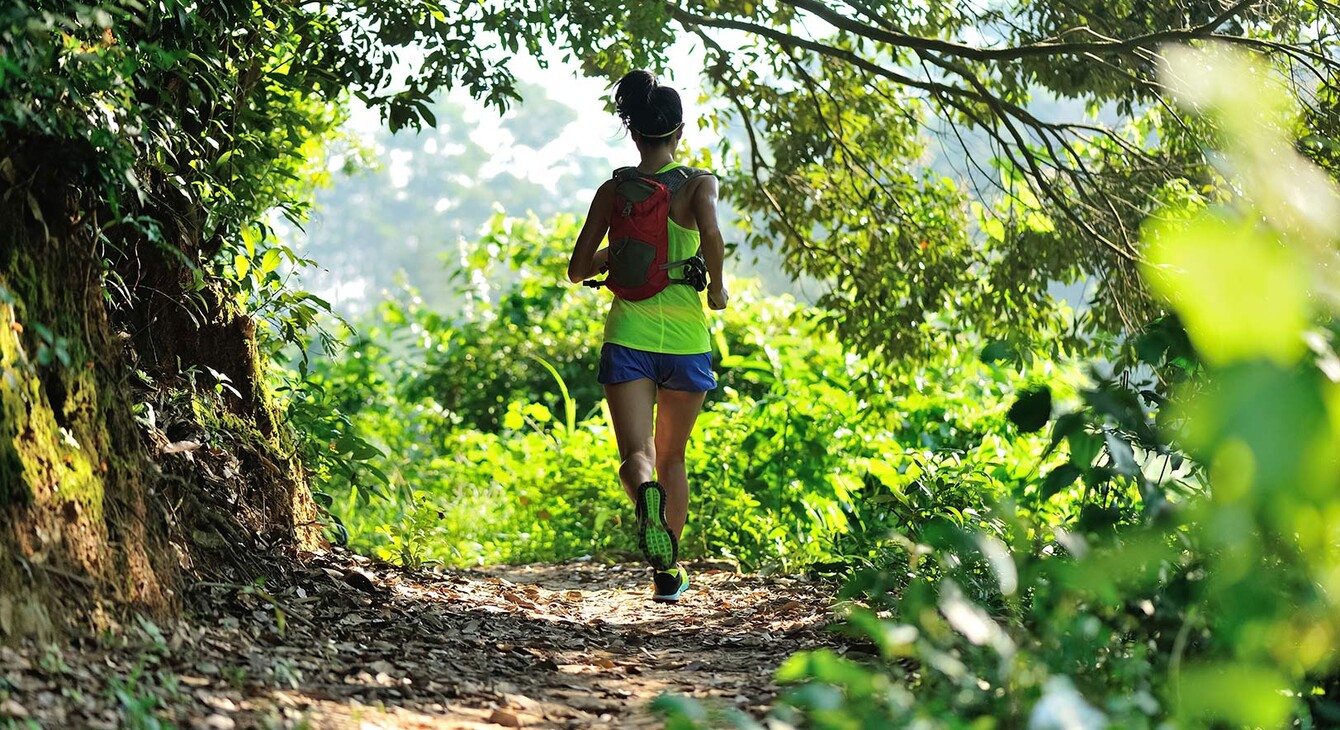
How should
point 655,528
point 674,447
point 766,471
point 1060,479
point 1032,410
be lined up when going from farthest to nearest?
1. point 766,471
2. point 674,447
3. point 655,528
4. point 1032,410
5. point 1060,479

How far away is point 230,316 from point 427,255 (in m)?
72.1

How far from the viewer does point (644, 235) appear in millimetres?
4457

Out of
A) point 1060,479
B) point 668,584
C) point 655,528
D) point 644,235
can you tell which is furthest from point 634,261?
point 1060,479

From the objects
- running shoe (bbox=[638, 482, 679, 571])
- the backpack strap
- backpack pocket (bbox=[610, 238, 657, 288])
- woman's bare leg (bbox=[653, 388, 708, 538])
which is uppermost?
the backpack strap

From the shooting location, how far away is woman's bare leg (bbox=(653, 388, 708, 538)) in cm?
464

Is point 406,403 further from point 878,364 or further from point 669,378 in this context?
point 669,378

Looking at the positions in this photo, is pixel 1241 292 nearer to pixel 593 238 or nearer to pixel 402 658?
pixel 402 658

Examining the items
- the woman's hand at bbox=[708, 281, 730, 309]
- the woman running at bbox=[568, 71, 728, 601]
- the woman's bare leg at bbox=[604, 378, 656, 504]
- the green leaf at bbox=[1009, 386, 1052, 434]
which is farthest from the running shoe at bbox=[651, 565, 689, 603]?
the green leaf at bbox=[1009, 386, 1052, 434]

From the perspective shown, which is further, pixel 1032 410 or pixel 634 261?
pixel 634 261

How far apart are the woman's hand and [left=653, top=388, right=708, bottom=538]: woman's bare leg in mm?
335

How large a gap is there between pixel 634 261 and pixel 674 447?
2.31ft

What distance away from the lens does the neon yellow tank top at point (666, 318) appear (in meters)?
4.48

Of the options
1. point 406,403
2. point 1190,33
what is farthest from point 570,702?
point 406,403

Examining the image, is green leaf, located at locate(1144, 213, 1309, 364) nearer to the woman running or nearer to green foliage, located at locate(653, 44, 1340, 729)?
green foliage, located at locate(653, 44, 1340, 729)
